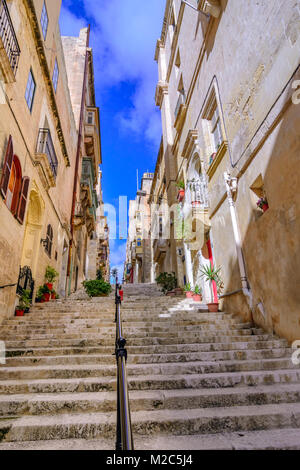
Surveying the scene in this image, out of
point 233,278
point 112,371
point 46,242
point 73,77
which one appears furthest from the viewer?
point 73,77

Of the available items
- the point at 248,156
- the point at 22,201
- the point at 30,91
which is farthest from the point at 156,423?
the point at 30,91

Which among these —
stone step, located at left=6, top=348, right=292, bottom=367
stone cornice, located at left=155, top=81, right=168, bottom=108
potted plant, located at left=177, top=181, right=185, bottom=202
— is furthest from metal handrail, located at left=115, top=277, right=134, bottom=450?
stone cornice, located at left=155, top=81, right=168, bottom=108

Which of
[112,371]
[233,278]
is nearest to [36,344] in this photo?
[112,371]

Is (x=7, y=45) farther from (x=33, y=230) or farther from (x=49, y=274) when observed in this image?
(x=49, y=274)

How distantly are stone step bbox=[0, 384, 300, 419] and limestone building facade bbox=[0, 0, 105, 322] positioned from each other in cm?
392

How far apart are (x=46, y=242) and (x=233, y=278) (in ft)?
23.8

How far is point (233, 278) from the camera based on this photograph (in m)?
7.79

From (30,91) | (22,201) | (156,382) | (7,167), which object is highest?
(30,91)

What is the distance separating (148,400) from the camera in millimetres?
3242

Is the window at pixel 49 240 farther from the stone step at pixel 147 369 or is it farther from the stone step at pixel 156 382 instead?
the stone step at pixel 156 382

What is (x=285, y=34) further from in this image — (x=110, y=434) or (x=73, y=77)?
(x=73, y=77)

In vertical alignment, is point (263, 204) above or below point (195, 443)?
above

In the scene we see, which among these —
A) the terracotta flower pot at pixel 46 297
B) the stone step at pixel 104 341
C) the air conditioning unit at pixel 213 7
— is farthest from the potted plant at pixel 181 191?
the stone step at pixel 104 341

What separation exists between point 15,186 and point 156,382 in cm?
646
